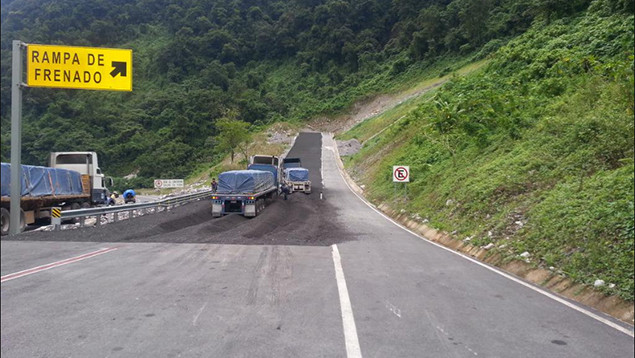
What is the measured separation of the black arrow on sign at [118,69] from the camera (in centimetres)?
882

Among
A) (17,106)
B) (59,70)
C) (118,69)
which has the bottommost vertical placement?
(17,106)

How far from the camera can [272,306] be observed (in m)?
6.47

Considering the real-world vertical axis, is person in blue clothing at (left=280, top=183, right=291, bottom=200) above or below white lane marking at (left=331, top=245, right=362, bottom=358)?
above

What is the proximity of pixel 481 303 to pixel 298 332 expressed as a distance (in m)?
3.14

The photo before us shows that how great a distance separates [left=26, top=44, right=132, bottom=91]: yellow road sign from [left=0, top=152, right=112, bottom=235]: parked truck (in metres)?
2.07

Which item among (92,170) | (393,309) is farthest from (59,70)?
(92,170)

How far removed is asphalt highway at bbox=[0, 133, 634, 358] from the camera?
4898 millimetres

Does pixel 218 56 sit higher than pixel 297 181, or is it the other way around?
pixel 218 56

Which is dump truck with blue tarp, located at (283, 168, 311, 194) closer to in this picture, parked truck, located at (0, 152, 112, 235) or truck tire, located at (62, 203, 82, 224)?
parked truck, located at (0, 152, 112, 235)

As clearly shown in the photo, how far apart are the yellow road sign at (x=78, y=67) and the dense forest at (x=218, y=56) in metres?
0.51

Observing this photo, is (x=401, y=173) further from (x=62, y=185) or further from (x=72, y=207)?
(x=62, y=185)

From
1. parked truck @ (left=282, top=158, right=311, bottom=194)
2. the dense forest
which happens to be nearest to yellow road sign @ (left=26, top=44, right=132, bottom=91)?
the dense forest

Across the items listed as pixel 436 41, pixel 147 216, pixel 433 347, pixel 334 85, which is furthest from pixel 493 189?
pixel 334 85

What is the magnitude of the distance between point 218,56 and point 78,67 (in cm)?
11259
